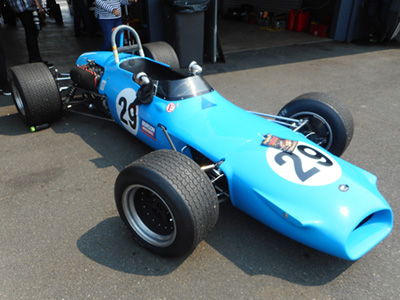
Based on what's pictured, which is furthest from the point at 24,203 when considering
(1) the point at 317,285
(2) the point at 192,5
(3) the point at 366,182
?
(2) the point at 192,5

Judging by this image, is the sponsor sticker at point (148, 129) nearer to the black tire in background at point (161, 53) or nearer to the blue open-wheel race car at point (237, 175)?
the blue open-wheel race car at point (237, 175)

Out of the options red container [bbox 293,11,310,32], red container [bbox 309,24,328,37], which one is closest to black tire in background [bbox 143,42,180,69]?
red container [bbox 309,24,328,37]

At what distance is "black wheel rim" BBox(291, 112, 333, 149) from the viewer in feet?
11.5

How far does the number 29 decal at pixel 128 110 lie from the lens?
366cm

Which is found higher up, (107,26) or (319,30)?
(107,26)

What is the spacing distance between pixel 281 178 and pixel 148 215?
109cm

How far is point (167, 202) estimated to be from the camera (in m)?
2.29

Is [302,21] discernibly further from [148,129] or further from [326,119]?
[148,129]

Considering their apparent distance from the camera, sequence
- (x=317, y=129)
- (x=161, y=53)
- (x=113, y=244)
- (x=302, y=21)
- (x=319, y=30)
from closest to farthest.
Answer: (x=113, y=244) < (x=317, y=129) < (x=161, y=53) < (x=319, y=30) < (x=302, y=21)

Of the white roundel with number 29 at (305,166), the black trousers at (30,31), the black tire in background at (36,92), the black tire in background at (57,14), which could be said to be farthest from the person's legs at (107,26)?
the black tire in background at (57,14)

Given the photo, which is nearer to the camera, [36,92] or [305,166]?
[305,166]

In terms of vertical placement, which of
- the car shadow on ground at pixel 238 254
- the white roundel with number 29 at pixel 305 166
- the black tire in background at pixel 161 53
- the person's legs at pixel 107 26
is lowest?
the car shadow on ground at pixel 238 254

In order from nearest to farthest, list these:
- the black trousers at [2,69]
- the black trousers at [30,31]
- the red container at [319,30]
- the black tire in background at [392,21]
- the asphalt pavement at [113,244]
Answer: the asphalt pavement at [113,244] → the black trousers at [2,69] → the black trousers at [30,31] → the black tire in background at [392,21] → the red container at [319,30]

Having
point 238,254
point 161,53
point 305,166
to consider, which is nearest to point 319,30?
point 161,53
